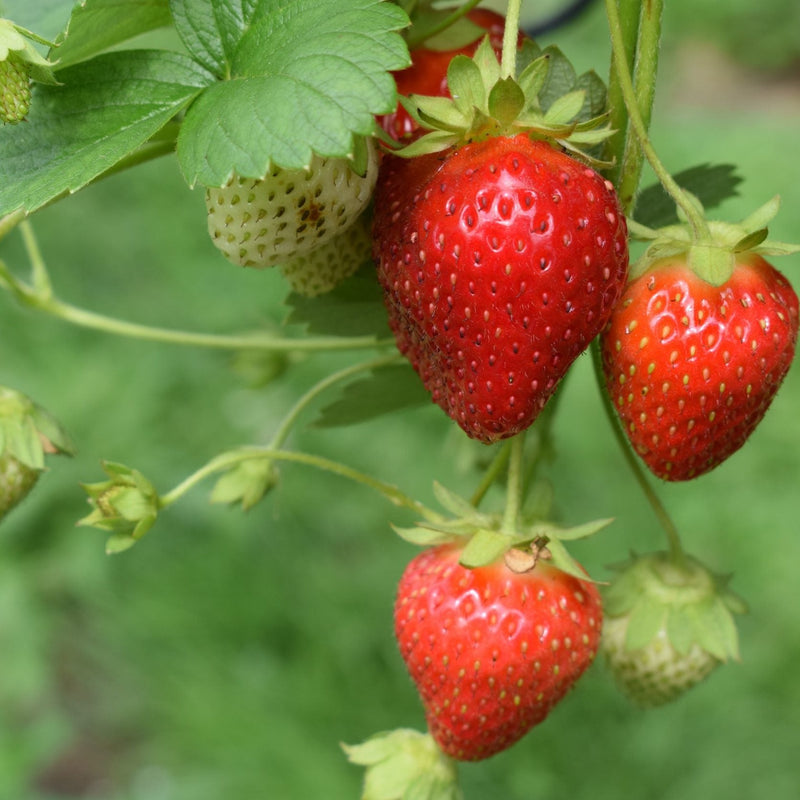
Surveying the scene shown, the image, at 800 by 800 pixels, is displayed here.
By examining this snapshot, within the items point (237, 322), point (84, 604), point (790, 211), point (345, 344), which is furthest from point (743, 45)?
point (345, 344)

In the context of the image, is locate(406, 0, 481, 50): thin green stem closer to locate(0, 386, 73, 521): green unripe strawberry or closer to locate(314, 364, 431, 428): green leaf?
locate(314, 364, 431, 428): green leaf

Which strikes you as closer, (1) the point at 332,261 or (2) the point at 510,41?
(2) the point at 510,41

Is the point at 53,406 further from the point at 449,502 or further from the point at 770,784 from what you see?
the point at 449,502

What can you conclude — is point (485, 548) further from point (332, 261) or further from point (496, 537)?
point (332, 261)

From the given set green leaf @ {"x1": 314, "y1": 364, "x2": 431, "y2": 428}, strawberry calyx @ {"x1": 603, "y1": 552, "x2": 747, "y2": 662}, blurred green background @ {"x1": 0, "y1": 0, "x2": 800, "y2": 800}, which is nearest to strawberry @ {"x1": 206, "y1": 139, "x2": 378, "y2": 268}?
green leaf @ {"x1": 314, "y1": 364, "x2": 431, "y2": 428}

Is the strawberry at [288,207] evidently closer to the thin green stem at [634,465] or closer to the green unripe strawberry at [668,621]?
the thin green stem at [634,465]

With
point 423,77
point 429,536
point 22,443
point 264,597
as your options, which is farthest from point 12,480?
point 264,597
